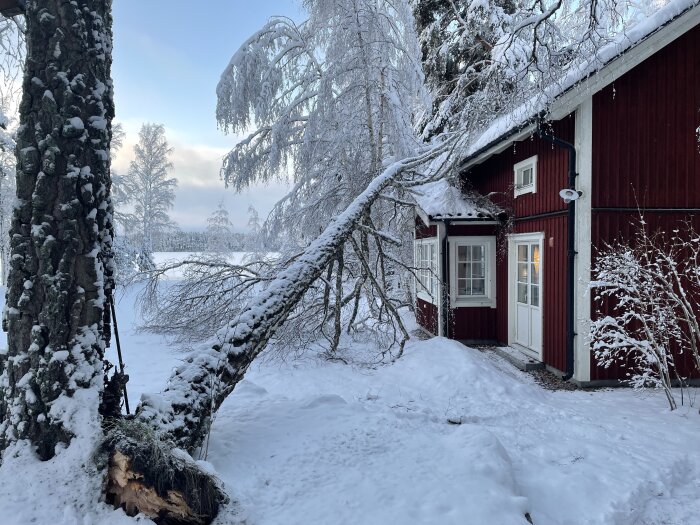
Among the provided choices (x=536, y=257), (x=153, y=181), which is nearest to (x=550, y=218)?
(x=536, y=257)

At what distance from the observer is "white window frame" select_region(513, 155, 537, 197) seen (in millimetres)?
7207

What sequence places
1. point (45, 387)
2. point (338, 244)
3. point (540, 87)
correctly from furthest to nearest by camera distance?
point (338, 244) < point (540, 87) < point (45, 387)

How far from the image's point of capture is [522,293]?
784 centimetres

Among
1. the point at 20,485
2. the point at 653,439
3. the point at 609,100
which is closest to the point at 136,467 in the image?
the point at 20,485

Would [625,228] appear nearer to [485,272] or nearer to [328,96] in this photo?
[485,272]

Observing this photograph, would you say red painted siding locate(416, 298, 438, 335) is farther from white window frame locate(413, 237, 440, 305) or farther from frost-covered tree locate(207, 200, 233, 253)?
frost-covered tree locate(207, 200, 233, 253)

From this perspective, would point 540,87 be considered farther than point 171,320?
No

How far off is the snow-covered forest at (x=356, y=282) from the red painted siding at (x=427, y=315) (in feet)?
0.42

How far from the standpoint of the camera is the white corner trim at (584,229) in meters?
5.95

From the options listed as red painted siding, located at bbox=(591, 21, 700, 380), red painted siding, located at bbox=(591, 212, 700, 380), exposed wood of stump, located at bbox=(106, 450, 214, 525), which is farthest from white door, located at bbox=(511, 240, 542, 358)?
exposed wood of stump, located at bbox=(106, 450, 214, 525)

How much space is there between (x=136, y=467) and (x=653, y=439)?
4562 millimetres

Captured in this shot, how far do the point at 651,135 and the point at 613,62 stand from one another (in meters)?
1.27

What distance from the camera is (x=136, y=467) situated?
235cm

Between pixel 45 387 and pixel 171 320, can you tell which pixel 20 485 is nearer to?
pixel 45 387
